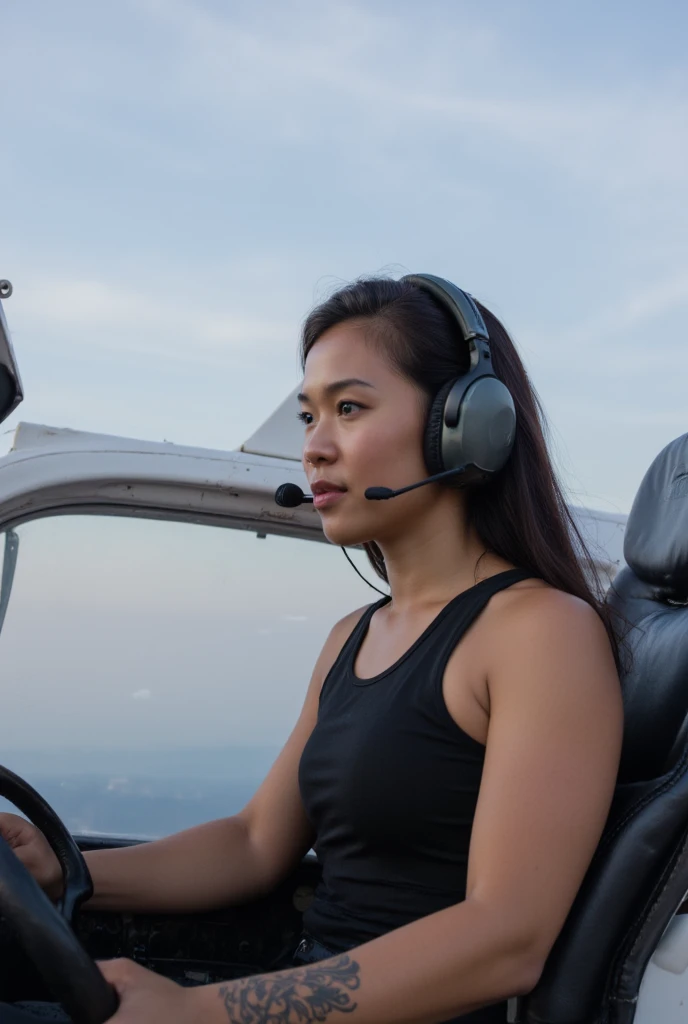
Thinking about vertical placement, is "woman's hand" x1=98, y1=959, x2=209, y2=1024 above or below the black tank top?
below

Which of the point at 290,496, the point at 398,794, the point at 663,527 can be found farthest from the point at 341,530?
the point at 663,527

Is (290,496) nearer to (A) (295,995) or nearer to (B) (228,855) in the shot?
(B) (228,855)

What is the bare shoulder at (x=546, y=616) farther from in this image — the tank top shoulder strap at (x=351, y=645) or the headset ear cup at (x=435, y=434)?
the tank top shoulder strap at (x=351, y=645)

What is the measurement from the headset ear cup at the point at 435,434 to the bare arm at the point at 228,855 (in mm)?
416

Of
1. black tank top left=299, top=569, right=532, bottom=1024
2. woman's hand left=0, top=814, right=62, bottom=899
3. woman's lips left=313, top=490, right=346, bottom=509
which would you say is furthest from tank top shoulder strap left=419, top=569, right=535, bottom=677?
woman's hand left=0, top=814, right=62, bottom=899

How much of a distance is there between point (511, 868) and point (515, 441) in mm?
672

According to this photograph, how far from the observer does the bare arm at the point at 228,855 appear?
1760mm

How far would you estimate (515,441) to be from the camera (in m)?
1.71

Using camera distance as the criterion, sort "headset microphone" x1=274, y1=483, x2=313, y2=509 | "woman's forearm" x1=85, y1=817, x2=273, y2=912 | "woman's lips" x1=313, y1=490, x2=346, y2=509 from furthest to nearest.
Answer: "headset microphone" x1=274, y1=483, x2=313, y2=509 < "woman's forearm" x1=85, y1=817, x2=273, y2=912 < "woman's lips" x1=313, y1=490, x2=346, y2=509

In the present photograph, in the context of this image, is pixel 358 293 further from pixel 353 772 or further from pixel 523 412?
pixel 353 772

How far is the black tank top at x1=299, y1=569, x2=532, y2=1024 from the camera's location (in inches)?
56.6

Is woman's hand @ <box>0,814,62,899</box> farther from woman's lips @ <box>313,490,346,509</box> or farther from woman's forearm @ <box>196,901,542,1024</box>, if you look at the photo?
woman's lips @ <box>313,490,346,509</box>

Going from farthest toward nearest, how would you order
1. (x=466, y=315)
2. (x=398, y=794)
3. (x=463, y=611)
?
(x=466, y=315) → (x=463, y=611) → (x=398, y=794)

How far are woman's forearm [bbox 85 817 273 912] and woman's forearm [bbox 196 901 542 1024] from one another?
0.52 m
